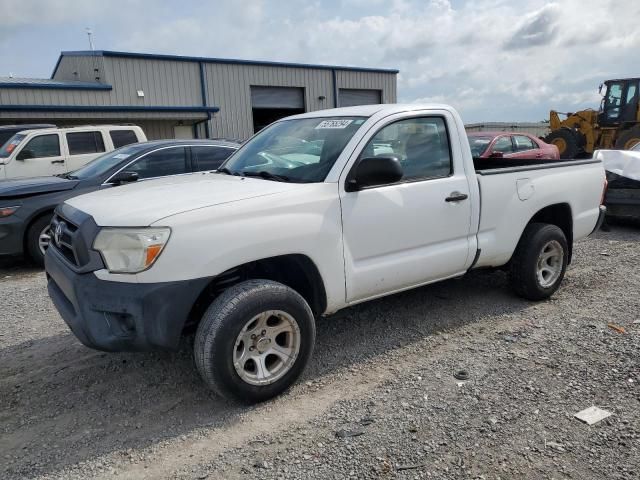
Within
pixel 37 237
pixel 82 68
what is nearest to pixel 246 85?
pixel 82 68

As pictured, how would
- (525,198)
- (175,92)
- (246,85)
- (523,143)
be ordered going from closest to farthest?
(525,198), (523,143), (175,92), (246,85)

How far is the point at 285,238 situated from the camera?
3.10 metres

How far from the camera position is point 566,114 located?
20.5m

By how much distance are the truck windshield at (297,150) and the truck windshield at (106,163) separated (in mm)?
3225

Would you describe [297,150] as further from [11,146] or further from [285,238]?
[11,146]

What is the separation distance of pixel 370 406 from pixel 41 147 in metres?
9.12

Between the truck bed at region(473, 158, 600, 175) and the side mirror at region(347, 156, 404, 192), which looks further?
the truck bed at region(473, 158, 600, 175)

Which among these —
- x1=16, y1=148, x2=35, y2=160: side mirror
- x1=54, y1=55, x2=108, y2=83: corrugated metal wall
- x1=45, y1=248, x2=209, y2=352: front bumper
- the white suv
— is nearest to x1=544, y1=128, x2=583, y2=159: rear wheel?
the white suv

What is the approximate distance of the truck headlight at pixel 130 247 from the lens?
276cm

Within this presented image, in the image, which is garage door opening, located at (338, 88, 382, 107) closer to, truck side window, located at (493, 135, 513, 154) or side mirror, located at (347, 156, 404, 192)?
truck side window, located at (493, 135, 513, 154)

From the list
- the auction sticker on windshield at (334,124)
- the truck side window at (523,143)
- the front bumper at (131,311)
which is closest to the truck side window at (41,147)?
the auction sticker on windshield at (334,124)

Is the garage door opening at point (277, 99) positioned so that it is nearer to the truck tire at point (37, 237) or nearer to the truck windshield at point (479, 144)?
the truck windshield at point (479, 144)

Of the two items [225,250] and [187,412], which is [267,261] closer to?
[225,250]

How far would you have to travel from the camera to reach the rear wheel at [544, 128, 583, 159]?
18.7 m
